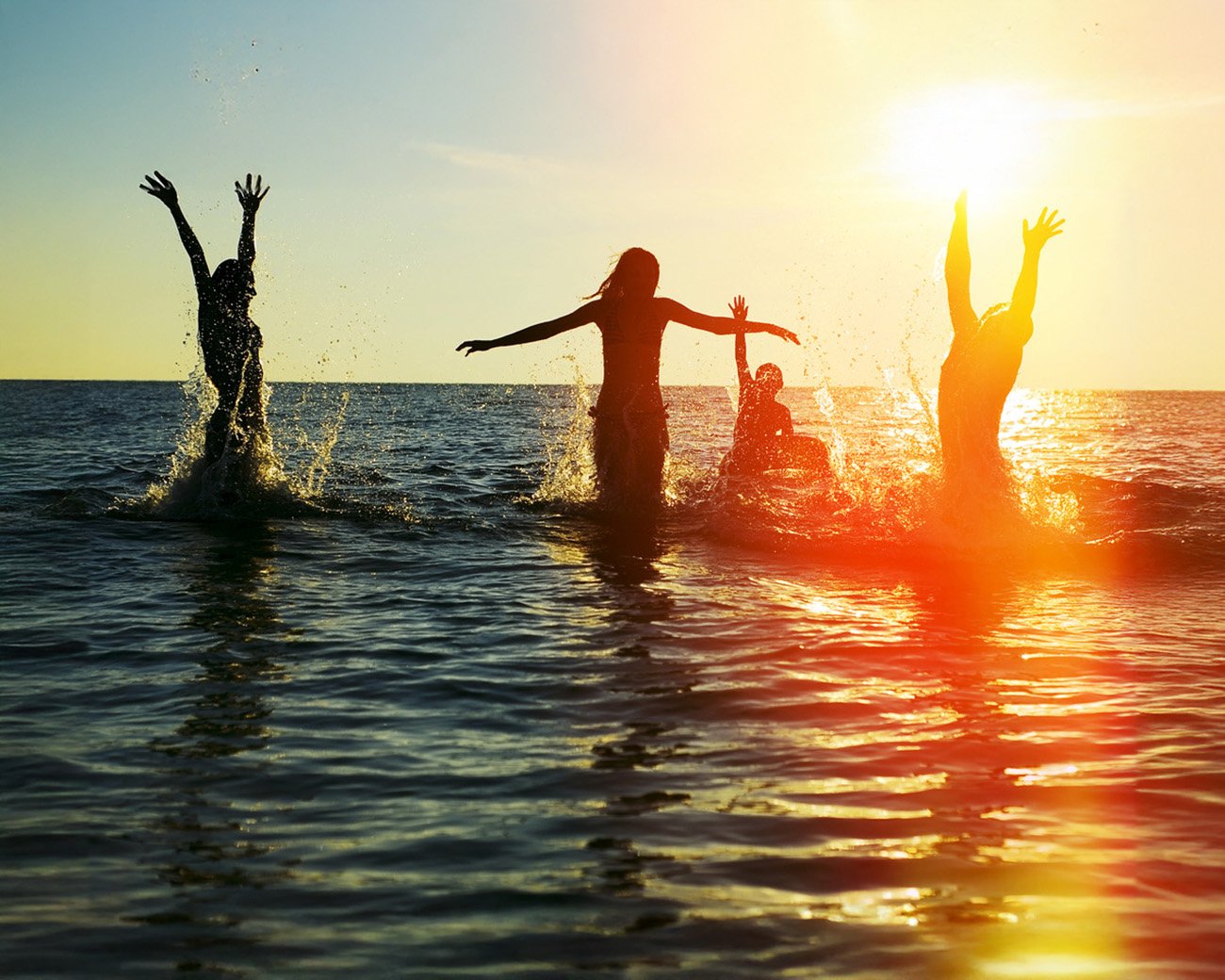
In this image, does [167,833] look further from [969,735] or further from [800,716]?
[969,735]

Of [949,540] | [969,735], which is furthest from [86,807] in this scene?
[949,540]

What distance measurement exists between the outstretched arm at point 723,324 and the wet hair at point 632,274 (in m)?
0.49

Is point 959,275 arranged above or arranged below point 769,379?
above

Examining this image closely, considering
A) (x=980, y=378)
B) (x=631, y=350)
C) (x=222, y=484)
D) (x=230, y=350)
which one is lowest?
(x=222, y=484)

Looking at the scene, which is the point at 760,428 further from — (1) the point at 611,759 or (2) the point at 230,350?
(1) the point at 611,759

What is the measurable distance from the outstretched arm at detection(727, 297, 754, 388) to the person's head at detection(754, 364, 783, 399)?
372mm

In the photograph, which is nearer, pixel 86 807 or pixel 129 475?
pixel 86 807

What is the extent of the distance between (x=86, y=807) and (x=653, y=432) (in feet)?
27.1

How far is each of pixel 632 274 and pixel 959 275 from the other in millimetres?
3184

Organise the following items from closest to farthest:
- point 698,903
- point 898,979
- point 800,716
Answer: point 898,979, point 698,903, point 800,716

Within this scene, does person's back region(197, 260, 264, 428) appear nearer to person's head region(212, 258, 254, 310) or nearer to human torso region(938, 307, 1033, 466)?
person's head region(212, 258, 254, 310)

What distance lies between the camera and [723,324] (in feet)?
40.8

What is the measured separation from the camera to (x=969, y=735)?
5.35 m

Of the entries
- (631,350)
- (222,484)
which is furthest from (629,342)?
(222,484)
